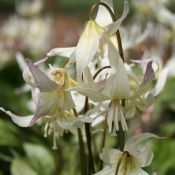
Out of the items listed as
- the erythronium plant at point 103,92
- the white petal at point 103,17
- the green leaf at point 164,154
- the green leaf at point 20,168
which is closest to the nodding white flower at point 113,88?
the erythronium plant at point 103,92

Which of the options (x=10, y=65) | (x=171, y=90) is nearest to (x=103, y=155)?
(x=171, y=90)

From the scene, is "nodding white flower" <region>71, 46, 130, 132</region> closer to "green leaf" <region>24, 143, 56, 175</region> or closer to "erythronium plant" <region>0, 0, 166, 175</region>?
"erythronium plant" <region>0, 0, 166, 175</region>

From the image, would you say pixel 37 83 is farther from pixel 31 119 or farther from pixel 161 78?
pixel 161 78

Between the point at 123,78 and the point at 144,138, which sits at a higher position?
the point at 123,78

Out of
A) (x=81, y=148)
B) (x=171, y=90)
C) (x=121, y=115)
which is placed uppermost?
(x=121, y=115)

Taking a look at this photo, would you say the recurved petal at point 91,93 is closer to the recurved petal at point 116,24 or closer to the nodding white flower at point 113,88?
the nodding white flower at point 113,88

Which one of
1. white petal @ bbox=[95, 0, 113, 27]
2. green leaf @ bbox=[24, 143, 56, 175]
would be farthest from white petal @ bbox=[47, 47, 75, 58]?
green leaf @ bbox=[24, 143, 56, 175]
